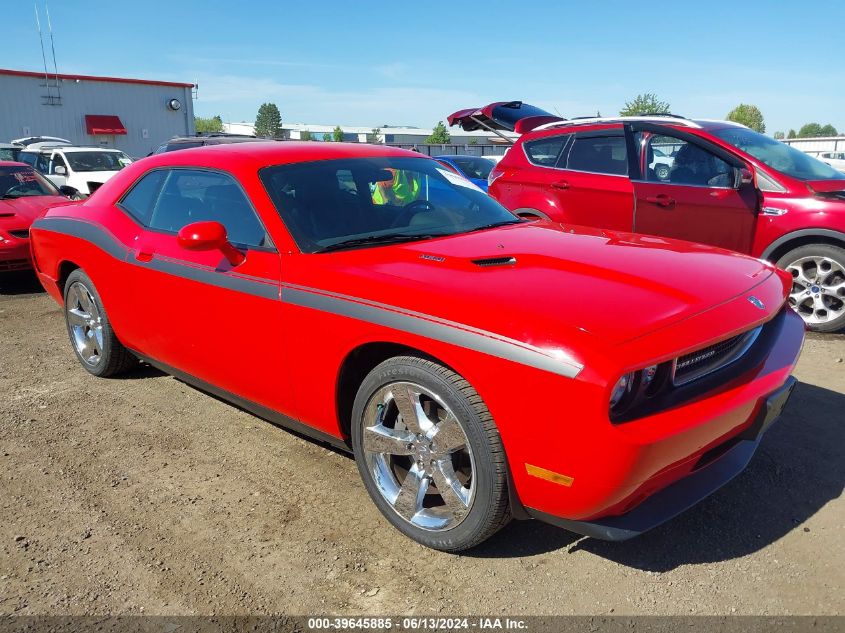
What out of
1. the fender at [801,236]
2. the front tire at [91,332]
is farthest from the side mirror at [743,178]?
the front tire at [91,332]

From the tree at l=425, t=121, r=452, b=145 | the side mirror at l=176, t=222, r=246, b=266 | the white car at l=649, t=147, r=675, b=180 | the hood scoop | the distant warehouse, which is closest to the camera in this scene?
the hood scoop

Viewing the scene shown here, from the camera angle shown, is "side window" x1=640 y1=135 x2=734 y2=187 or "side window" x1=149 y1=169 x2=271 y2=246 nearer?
"side window" x1=149 y1=169 x2=271 y2=246

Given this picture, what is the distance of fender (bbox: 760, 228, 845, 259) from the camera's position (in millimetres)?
5387

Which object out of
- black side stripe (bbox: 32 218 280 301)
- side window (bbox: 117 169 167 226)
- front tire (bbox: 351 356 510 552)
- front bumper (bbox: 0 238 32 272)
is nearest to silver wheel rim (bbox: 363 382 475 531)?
front tire (bbox: 351 356 510 552)

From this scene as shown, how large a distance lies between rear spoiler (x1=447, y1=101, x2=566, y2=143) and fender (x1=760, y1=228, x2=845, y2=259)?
2.80m

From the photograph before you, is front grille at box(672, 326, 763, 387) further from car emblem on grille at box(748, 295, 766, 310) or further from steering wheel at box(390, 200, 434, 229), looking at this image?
steering wheel at box(390, 200, 434, 229)

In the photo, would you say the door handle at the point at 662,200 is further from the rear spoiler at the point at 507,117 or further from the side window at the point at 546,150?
the rear spoiler at the point at 507,117

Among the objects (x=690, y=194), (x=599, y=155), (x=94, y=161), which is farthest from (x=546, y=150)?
(x=94, y=161)

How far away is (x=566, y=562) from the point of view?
2.61 m

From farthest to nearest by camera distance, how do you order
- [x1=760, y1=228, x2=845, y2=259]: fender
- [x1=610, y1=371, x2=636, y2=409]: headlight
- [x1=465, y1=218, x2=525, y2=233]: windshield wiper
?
[x1=760, y1=228, x2=845, y2=259]: fender
[x1=465, y1=218, x2=525, y2=233]: windshield wiper
[x1=610, y1=371, x2=636, y2=409]: headlight

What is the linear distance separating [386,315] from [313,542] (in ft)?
3.26

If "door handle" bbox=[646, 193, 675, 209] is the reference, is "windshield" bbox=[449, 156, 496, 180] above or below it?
below

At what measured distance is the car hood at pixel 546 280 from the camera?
2279mm

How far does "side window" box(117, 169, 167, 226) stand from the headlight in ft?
9.80
